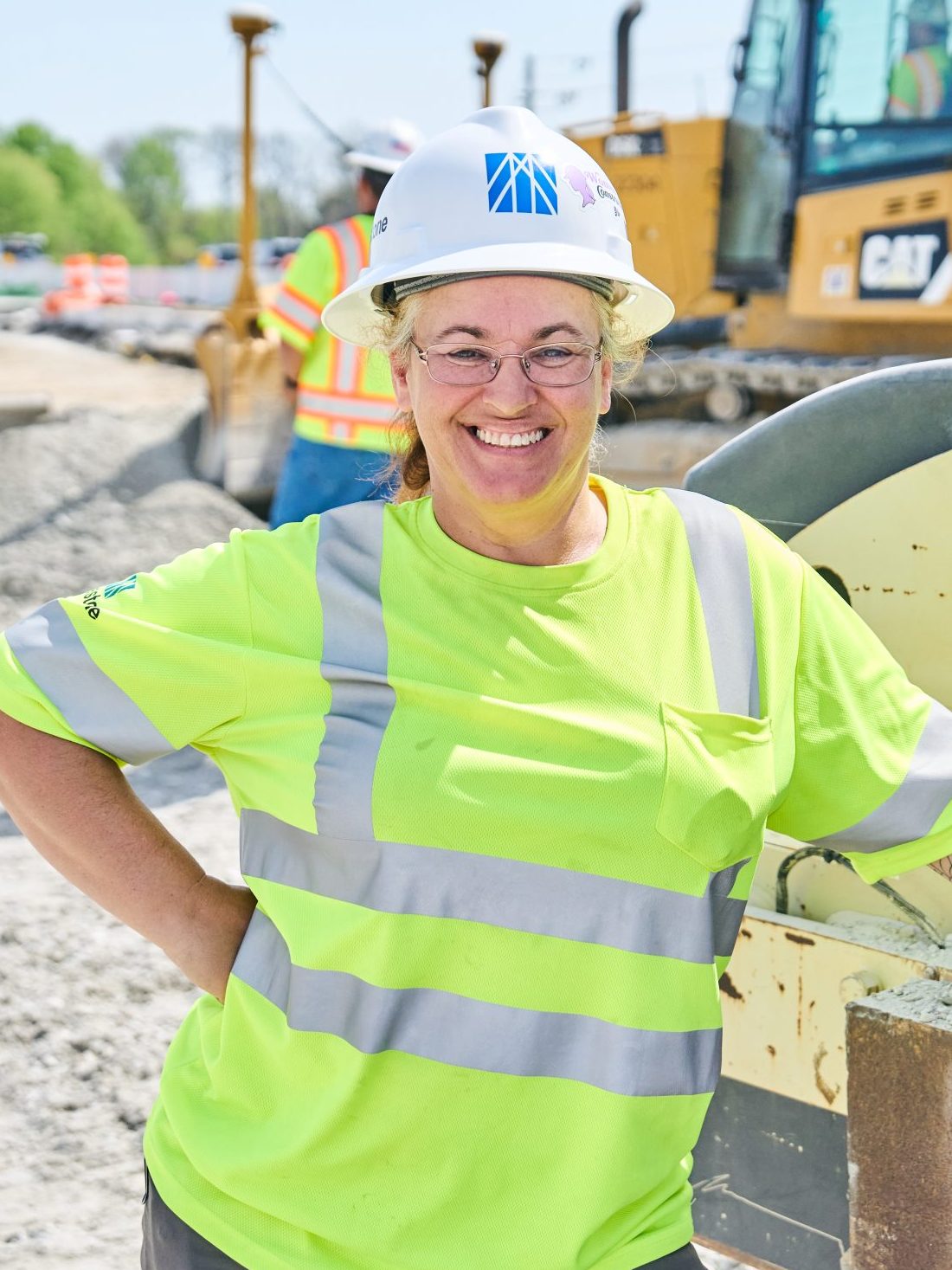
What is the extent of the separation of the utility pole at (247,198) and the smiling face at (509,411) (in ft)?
28.1

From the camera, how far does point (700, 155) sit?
10.8m

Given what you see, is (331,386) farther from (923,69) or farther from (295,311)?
(923,69)

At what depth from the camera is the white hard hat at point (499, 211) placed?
167cm

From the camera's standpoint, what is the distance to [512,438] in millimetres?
1686

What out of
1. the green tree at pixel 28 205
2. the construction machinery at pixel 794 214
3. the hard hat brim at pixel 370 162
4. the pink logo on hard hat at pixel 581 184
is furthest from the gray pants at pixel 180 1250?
the green tree at pixel 28 205

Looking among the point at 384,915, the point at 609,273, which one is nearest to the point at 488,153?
the point at 609,273

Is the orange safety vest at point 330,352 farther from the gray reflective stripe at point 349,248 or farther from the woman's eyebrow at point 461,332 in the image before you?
the woman's eyebrow at point 461,332

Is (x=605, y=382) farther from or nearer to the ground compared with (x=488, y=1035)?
farther from the ground

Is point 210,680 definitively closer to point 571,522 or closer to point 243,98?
point 571,522

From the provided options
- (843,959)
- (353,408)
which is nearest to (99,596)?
(843,959)

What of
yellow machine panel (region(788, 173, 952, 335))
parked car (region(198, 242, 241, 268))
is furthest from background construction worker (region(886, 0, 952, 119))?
parked car (region(198, 242, 241, 268))

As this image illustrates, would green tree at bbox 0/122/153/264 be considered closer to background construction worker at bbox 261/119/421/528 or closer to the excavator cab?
the excavator cab

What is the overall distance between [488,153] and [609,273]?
20 centimetres

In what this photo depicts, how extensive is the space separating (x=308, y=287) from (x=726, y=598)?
3.91 m
